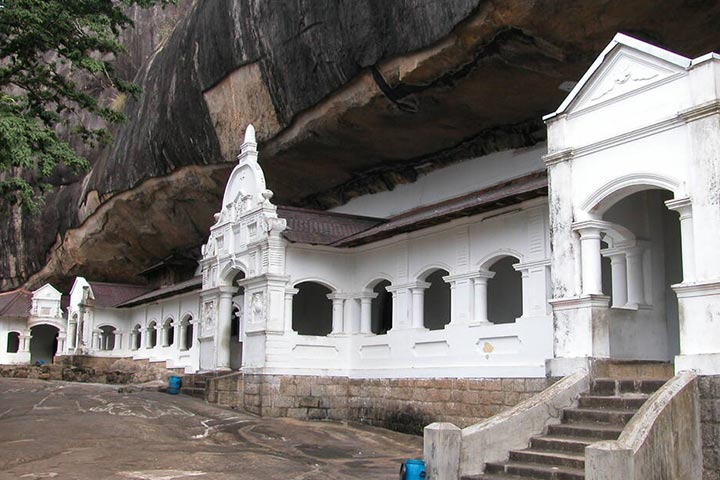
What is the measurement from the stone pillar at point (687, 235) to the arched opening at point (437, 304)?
10979 mm

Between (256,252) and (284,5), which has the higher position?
(284,5)

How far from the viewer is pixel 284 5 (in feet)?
66.1

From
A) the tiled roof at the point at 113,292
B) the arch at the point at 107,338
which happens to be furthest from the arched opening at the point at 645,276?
the arch at the point at 107,338

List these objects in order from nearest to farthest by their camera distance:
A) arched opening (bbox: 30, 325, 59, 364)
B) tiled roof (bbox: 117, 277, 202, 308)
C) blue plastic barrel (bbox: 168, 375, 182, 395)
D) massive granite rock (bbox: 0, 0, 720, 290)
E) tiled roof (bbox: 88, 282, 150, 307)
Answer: massive granite rock (bbox: 0, 0, 720, 290)
blue plastic barrel (bbox: 168, 375, 182, 395)
tiled roof (bbox: 117, 277, 202, 308)
tiled roof (bbox: 88, 282, 150, 307)
arched opening (bbox: 30, 325, 59, 364)

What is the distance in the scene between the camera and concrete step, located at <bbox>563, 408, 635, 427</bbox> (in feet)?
32.3

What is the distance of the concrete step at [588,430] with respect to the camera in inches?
379

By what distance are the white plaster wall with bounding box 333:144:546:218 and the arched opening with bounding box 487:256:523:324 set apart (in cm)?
221

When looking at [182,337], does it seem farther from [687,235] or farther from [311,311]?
[687,235]

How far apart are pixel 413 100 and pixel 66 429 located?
33.9 ft

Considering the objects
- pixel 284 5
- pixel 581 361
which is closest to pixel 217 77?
pixel 284 5

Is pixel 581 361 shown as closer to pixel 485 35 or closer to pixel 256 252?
pixel 485 35

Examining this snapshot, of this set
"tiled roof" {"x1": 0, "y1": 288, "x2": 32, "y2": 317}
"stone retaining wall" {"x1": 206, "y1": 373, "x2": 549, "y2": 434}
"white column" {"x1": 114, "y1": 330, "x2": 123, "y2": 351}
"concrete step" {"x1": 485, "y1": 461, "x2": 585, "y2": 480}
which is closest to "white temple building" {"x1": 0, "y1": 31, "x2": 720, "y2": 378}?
"stone retaining wall" {"x1": 206, "y1": 373, "x2": 549, "y2": 434}

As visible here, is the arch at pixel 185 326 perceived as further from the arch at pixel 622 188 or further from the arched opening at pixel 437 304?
the arch at pixel 622 188

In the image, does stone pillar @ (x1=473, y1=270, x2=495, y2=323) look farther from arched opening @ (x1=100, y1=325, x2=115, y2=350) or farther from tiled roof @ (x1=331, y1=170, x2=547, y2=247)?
arched opening @ (x1=100, y1=325, x2=115, y2=350)
